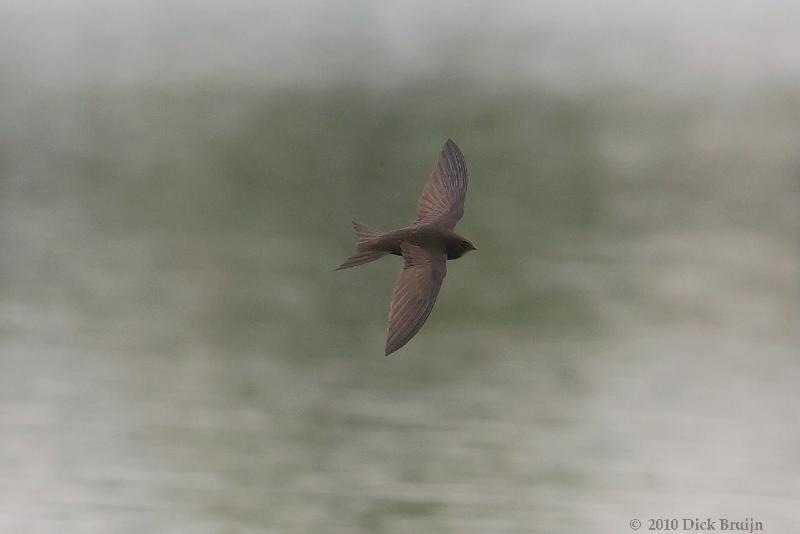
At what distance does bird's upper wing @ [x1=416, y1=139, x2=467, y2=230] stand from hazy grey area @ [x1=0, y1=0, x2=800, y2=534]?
94 cm

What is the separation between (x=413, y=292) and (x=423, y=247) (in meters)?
0.26

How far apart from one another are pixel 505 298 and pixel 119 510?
2146mm

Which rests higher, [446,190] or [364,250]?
[446,190]

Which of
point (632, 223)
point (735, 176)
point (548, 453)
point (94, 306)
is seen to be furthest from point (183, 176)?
point (548, 453)

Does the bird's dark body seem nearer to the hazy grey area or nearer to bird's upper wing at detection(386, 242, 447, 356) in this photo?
bird's upper wing at detection(386, 242, 447, 356)

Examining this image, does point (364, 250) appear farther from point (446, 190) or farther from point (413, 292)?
point (446, 190)

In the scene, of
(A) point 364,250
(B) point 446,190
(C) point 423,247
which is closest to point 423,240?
(C) point 423,247

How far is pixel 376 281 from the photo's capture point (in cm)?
667

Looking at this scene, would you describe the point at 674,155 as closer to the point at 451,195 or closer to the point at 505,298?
the point at 505,298

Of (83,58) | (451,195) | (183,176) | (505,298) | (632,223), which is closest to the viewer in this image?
(451,195)

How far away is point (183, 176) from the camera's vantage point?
8.29 m

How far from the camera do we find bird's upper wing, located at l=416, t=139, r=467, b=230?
4719mm

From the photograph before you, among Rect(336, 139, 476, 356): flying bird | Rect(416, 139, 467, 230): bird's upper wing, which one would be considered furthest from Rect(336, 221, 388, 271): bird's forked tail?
Rect(416, 139, 467, 230): bird's upper wing

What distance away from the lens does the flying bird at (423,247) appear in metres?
4.13
